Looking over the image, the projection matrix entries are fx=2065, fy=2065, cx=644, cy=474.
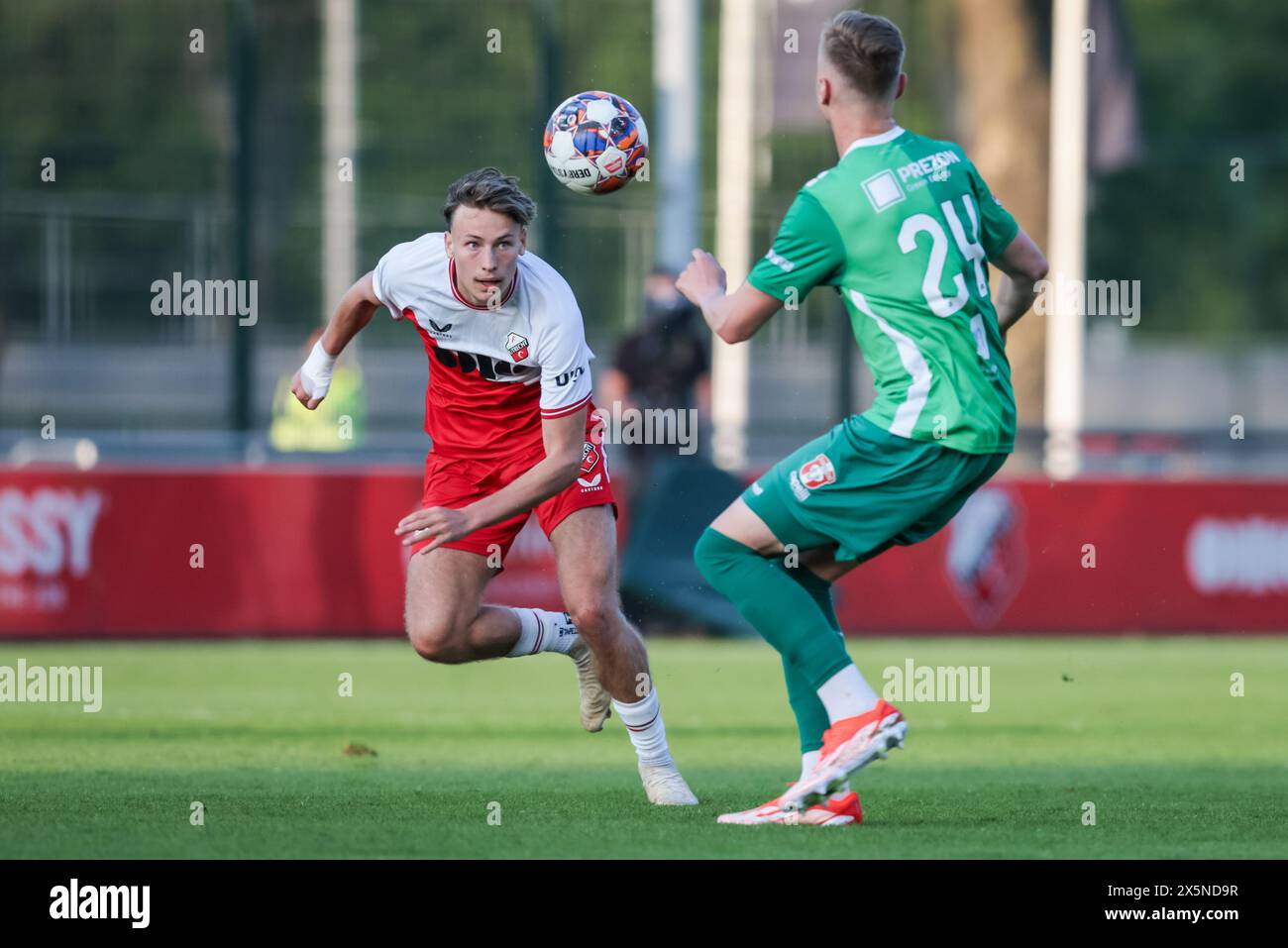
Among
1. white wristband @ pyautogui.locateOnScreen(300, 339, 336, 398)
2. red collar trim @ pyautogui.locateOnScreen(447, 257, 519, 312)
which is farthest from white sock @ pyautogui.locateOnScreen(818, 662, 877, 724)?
white wristband @ pyautogui.locateOnScreen(300, 339, 336, 398)

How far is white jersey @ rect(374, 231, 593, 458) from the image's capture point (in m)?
7.20

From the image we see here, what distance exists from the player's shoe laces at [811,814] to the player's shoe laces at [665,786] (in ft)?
1.55

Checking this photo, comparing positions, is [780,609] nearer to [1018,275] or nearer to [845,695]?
[845,695]

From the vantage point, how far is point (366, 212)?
18688mm

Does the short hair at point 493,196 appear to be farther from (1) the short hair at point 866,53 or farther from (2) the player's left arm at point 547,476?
(1) the short hair at point 866,53

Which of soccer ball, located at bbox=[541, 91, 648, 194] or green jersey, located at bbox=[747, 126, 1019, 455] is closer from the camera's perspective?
green jersey, located at bbox=[747, 126, 1019, 455]

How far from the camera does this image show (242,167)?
15.7 metres

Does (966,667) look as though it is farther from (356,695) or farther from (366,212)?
(366,212)

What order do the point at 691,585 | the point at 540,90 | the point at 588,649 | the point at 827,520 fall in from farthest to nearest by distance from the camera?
the point at 540,90 < the point at 691,585 < the point at 588,649 < the point at 827,520

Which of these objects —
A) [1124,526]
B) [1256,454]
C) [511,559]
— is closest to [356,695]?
[511,559]

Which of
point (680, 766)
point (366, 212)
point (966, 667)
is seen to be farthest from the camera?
point (366, 212)

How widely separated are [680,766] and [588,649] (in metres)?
1.21

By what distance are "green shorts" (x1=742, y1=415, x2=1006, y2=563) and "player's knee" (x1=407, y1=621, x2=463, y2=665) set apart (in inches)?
57.0

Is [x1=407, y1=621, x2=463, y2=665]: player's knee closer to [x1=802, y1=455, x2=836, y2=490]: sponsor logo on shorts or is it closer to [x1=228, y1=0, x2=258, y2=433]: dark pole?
[x1=802, y1=455, x2=836, y2=490]: sponsor logo on shorts
